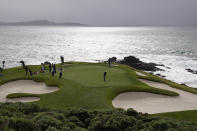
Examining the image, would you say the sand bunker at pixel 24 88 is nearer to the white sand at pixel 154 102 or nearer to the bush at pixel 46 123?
the white sand at pixel 154 102

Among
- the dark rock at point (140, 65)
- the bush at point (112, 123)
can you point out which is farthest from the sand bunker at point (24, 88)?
the dark rock at point (140, 65)

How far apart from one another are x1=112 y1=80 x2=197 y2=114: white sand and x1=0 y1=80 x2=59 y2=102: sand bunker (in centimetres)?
837

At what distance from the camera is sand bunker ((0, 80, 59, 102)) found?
874 inches

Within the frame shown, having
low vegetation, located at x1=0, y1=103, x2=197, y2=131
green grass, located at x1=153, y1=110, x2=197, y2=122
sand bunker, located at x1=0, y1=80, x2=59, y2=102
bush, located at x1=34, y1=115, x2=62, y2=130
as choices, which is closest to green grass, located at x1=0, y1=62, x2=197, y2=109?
sand bunker, located at x1=0, y1=80, x2=59, y2=102

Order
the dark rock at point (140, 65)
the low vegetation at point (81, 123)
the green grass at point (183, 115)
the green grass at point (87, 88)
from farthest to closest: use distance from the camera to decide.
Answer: the dark rock at point (140, 65)
the green grass at point (87, 88)
the green grass at point (183, 115)
the low vegetation at point (81, 123)

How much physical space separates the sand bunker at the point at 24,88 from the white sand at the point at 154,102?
27.5ft

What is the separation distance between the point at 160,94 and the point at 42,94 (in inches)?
534

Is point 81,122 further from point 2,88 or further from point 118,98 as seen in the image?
point 2,88

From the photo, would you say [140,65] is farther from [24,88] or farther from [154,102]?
[24,88]

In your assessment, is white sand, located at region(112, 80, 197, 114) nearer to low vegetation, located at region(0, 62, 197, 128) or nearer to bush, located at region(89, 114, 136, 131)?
low vegetation, located at region(0, 62, 197, 128)

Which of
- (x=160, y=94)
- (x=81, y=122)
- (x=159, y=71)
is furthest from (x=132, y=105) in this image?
(x=159, y=71)

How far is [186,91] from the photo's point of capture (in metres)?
25.8

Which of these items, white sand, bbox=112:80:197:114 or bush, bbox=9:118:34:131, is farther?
white sand, bbox=112:80:197:114

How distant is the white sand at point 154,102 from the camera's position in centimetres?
1934
